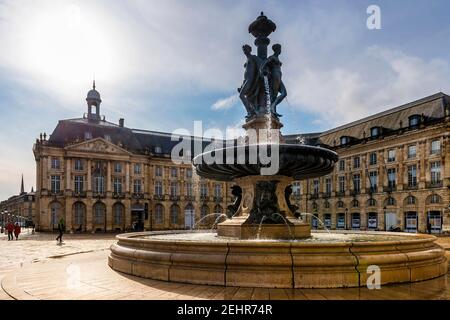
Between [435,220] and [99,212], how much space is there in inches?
1738

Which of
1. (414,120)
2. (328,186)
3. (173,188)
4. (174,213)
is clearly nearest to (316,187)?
(328,186)

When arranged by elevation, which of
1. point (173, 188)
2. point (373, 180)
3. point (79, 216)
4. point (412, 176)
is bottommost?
point (79, 216)

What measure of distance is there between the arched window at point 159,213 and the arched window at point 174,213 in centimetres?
167

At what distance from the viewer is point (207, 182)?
64.3 m

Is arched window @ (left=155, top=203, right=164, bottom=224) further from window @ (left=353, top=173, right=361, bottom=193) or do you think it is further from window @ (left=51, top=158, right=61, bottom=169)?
window @ (left=353, top=173, right=361, bottom=193)

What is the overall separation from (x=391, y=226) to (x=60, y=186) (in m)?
44.7

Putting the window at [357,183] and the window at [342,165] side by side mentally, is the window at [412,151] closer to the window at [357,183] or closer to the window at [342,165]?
the window at [357,183]

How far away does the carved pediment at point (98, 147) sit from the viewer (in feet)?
171

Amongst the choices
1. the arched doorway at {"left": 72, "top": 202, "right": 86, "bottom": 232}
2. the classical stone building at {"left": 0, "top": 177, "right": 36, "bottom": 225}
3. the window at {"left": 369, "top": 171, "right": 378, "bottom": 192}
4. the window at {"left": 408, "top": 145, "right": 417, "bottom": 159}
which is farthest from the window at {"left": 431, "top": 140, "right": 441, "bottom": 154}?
the classical stone building at {"left": 0, "top": 177, "right": 36, "bottom": 225}

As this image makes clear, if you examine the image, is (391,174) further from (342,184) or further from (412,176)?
(342,184)

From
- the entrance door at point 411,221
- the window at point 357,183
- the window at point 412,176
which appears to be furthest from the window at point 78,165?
the window at point 412,176

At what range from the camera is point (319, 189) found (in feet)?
192
